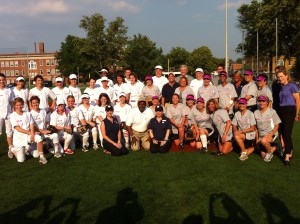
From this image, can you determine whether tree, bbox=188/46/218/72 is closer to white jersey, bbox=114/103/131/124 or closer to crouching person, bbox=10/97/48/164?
white jersey, bbox=114/103/131/124

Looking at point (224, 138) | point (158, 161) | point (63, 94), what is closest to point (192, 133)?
point (224, 138)

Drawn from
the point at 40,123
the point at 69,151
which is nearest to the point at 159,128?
the point at 69,151

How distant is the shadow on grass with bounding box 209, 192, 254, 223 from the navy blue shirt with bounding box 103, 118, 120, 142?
12.1 feet

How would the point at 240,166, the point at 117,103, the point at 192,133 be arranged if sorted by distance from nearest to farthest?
the point at 240,166
the point at 192,133
the point at 117,103

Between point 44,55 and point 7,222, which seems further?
point 44,55

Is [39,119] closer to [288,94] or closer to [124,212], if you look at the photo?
[124,212]

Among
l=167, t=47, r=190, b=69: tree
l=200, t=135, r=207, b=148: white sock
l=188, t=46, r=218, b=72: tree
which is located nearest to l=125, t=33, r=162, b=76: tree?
l=188, t=46, r=218, b=72: tree

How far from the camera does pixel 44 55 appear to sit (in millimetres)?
104000

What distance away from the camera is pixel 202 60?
9044cm

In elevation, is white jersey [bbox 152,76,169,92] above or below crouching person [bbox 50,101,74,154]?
above

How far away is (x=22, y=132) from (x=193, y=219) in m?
4.83

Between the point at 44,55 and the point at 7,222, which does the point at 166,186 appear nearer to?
the point at 7,222

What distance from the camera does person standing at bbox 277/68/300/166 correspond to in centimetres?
654

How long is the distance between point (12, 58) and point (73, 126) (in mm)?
104327
